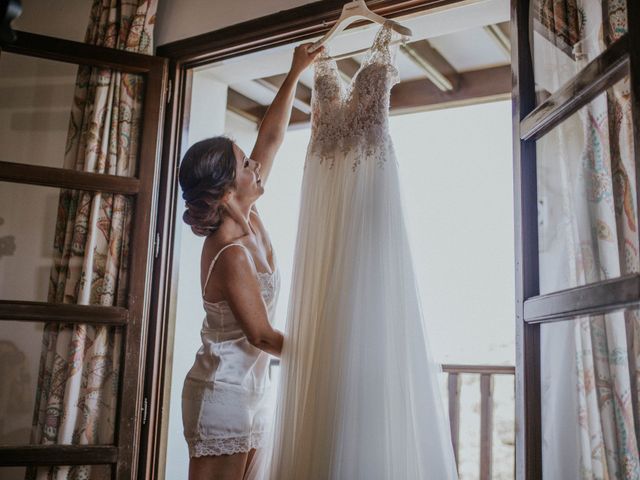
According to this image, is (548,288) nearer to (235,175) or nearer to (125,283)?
(235,175)

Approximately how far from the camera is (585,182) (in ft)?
4.76

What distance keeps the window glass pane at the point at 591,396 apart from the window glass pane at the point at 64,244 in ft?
5.11

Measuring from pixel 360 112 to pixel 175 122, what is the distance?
3.28 ft

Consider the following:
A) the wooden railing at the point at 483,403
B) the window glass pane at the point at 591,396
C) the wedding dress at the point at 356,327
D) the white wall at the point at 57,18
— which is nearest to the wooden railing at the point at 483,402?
the wooden railing at the point at 483,403

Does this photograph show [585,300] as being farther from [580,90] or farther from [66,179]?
[66,179]

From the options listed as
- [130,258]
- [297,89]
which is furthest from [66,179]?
[297,89]

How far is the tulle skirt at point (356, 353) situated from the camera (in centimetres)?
161

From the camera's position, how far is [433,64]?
352 cm

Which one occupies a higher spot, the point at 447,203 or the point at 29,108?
the point at 447,203

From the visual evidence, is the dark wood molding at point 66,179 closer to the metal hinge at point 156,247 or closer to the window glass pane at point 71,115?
the window glass pane at point 71,115

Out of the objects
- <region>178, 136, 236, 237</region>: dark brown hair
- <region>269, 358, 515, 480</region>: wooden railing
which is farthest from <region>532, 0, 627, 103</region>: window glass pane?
<region>269, 358, 515, 480</region>: wooden railing

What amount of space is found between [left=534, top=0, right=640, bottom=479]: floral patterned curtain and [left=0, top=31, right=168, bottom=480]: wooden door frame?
151 centimetres

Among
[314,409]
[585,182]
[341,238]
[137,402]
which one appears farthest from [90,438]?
[585,182]

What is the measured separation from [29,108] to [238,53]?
0.86 m
